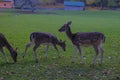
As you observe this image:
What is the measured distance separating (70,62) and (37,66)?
4.34 ft

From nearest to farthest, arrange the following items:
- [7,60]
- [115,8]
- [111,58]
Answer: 1. [7,60]
2. [111,58]
3. [115,8]

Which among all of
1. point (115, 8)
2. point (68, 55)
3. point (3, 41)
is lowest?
point (115, 8)

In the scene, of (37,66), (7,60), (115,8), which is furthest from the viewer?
(115,8)

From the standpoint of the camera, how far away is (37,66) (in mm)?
9984

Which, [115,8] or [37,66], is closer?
[37,66]

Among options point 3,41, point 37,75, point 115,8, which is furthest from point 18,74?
point 115,8

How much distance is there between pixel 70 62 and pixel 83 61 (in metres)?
0.45

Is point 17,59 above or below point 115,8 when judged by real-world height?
above

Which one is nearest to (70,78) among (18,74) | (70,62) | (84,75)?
(84,75)

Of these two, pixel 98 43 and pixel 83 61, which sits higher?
pixel 98 43

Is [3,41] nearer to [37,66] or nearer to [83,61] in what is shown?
[37,66]

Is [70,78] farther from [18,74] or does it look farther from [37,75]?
[18,74]

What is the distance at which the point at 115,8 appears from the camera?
273ft

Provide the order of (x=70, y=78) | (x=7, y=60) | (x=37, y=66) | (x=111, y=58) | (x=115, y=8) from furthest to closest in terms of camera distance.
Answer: (x=115, y=8) → (x=111, y=58) → (x=7, y=60) → (x=37, y=66) → (x=70, y=78)
